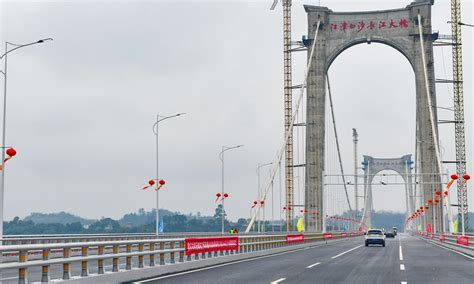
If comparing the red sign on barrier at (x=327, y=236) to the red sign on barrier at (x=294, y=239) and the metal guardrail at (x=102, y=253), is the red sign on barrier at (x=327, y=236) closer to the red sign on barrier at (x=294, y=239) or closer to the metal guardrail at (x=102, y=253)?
the red sign on barrier at (x=294, y=239)

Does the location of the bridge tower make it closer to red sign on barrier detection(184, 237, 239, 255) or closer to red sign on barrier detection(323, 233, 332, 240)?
red sign on barrier detection(323, 233, 332, 240)

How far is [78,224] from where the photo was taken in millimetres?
146000

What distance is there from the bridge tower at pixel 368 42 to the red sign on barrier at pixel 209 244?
57.5 m

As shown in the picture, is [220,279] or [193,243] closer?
[220,279]

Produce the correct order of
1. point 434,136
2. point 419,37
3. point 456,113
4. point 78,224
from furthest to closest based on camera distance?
1. point 78,224
2. point 456,113
3. point 419,37
4. point 434,136

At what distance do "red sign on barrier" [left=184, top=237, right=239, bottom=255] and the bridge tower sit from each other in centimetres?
5747

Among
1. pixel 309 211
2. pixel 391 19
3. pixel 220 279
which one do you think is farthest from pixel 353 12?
A: pixel 220 279

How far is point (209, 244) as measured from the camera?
29188 mm

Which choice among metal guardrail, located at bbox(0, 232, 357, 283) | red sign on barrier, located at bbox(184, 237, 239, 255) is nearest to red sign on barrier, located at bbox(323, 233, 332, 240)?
metal guardrail, located at bbox(0, 232, 357, 283)

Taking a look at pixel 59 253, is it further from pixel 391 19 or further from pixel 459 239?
pixel 391 19

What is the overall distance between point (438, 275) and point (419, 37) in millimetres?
76639

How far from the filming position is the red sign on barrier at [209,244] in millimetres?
26730

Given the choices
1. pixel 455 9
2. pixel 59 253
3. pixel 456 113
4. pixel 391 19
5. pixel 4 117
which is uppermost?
pixel 455 9

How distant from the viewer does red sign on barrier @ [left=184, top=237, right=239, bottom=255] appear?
2673cm
